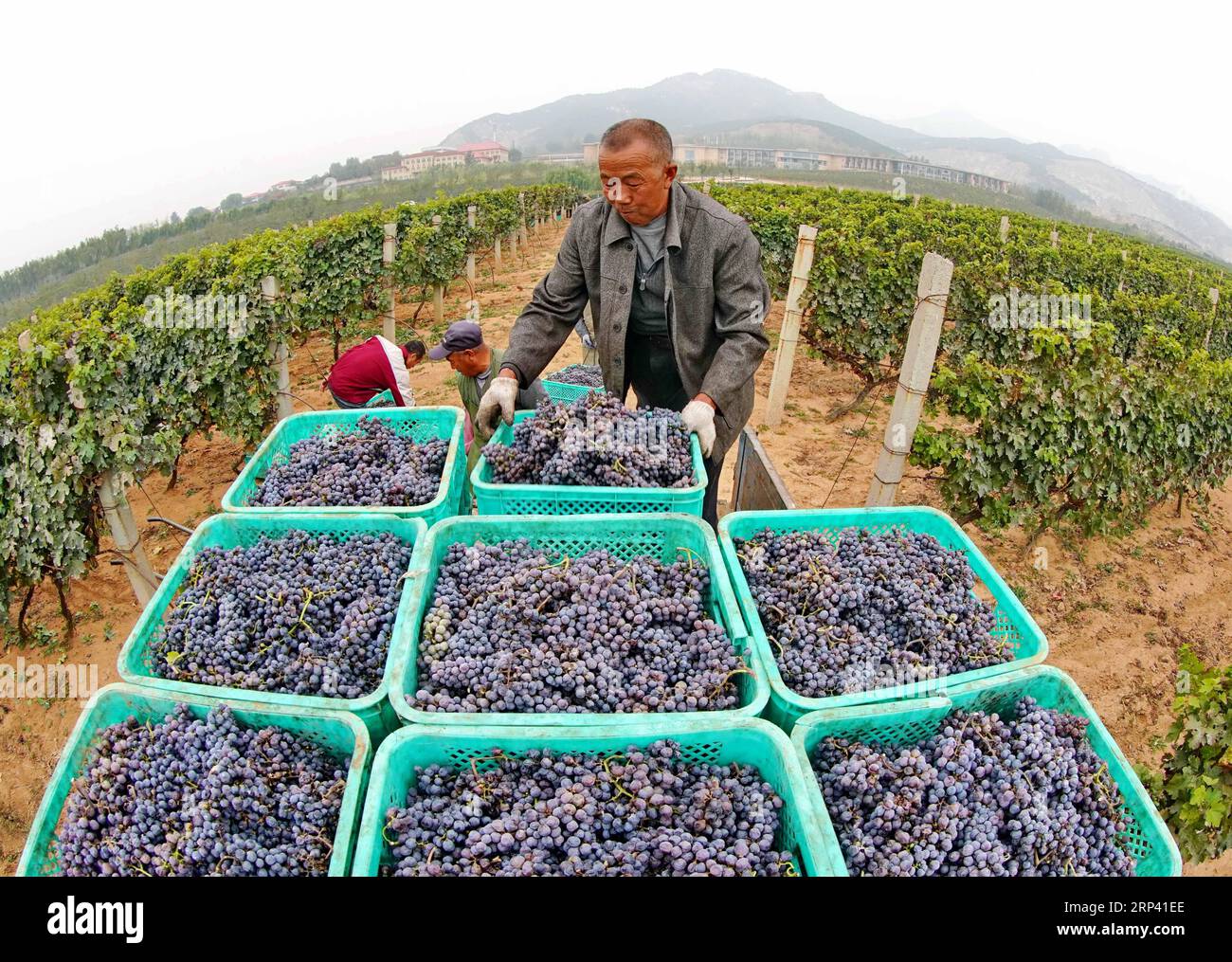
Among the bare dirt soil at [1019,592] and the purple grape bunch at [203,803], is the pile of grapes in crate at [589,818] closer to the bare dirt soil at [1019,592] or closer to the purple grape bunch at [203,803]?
the purple grape bunch at [203,803]

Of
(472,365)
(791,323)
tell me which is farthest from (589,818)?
(791,323)

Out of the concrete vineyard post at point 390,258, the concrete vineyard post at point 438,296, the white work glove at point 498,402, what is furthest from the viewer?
the concrete vineyard post at point 438,296

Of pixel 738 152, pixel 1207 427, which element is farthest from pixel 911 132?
pixel 1207 427

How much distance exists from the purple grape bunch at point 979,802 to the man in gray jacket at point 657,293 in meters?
1.35

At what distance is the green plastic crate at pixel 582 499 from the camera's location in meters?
2.47

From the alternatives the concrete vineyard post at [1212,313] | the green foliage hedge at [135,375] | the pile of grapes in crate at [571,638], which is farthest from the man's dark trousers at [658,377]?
the concrete vineyard post at [1212,313]

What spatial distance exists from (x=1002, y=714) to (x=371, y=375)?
4.30 metres

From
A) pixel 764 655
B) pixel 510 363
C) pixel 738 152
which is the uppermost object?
pixel 738 152

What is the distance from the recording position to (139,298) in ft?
27.5

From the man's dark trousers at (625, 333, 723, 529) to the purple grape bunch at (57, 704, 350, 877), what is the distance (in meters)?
2.08

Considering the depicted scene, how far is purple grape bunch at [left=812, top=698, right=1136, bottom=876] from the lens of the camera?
61.6 inches

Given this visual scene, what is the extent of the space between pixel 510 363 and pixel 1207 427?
599 centimetres

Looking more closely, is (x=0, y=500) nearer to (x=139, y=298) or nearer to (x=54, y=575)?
(x=54, y=575)

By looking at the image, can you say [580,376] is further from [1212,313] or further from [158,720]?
[1212,313]
